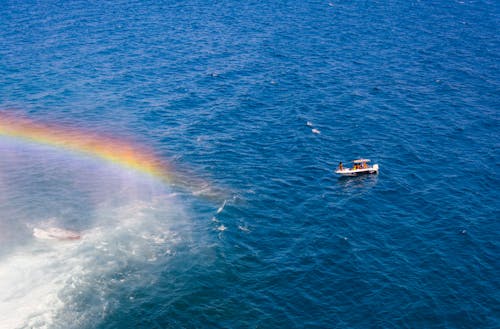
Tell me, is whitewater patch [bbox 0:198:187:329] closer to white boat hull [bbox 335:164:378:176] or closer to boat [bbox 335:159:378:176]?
white boat hull [bbox 335:164:378:176]

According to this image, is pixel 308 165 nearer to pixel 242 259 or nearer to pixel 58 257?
pixel 242 259

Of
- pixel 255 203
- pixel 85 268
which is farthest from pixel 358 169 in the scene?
pixel 85 268

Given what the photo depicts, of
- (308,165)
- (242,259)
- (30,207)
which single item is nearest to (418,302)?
(242,259)

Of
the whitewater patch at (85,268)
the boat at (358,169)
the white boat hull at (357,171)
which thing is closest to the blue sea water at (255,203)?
the whitewater patch at (85,268)

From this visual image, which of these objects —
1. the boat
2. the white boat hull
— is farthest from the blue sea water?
the boat

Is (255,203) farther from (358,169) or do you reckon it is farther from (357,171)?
(358,169)
